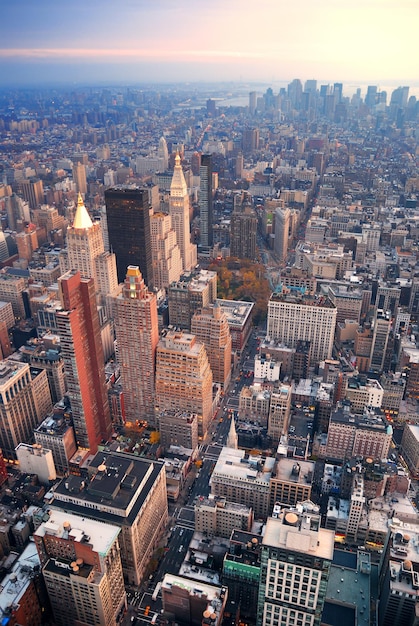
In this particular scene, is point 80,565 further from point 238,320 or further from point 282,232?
point 282,232

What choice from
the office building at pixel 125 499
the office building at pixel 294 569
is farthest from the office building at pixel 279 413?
the office building at pixel 294 569

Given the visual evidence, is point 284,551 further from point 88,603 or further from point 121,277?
point 121,277

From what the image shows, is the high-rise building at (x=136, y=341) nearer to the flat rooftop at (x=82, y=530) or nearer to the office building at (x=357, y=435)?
the office building at (x=357, y=435)

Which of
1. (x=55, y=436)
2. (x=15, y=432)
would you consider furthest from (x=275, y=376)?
(x=15, y=432)

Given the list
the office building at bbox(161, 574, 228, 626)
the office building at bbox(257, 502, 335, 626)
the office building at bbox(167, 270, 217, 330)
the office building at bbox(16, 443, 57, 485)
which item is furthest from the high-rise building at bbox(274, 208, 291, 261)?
the office building at bbox(257, 502, 335, 626)

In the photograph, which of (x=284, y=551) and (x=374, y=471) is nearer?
(x=284, y=551)

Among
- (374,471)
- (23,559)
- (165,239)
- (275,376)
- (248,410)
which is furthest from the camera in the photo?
(165,239)
